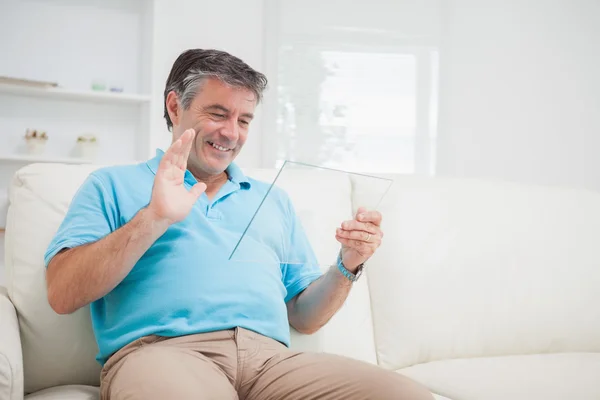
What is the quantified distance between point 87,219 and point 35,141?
8.37 feet

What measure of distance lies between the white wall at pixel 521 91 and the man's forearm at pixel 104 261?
3.30 m

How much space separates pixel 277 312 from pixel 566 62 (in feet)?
12.0

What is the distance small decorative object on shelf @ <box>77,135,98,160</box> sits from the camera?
3.74 meters

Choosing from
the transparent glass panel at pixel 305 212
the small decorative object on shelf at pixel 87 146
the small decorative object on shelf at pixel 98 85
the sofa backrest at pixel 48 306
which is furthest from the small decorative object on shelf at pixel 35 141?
the transparent glass panel at pixel 305 212

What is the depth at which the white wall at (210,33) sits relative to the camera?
12.9 ft

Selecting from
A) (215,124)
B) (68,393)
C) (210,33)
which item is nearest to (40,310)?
(68,393)

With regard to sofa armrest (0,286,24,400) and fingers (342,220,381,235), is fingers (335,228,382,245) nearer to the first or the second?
fingers (342,220,381,235)

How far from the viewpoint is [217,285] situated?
1.36 meters

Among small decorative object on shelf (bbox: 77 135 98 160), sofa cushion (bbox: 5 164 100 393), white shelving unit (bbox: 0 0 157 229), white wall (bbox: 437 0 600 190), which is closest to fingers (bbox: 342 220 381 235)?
sofa cushion (bbox: 5 164 100 393)

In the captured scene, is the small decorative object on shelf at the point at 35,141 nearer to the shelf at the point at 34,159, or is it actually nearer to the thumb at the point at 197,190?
the shelf at the point at 34,159

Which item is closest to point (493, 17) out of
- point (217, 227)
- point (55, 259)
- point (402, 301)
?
point (402, 301)

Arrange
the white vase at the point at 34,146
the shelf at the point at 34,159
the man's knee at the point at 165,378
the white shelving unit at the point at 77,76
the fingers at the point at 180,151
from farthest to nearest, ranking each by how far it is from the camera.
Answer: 1. the white shelving unit at the point at 77,76
2. the white vase at the point at 34,146
3. the shelf at the point at 34,159
4. the fingers at the point at 180,151
5. the man's knee at the point at 165,378

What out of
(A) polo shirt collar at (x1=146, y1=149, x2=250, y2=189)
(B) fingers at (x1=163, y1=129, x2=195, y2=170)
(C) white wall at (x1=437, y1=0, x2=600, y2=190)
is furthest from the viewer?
(C) white wall at (x1=437, y1=0, x2=600, y2=190)

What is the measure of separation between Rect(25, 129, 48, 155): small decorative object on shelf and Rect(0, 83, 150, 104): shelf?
0.73 ft
